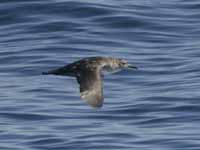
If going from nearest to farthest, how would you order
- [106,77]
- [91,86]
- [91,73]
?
[91,86], [91,73], [106,77]

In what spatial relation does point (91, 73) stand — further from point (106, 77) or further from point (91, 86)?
point (106, 77)

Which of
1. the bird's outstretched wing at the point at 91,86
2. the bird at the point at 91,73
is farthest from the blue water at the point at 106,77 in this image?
the bird's outstretched wing at the point at 91,86

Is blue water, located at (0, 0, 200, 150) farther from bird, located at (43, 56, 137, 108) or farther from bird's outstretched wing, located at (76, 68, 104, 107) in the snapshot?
bird's outstretched wing, located at (76, 68, 104, 107)

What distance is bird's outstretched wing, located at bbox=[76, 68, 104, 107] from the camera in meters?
17.5

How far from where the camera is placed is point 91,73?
1838 centimetres

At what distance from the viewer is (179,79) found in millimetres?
26531

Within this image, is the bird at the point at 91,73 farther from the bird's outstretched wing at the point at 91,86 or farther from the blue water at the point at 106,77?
the blue water at the point at 106,77

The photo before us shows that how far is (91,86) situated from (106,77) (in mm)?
9409

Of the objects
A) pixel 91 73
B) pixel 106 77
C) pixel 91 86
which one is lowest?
pixel 91 86

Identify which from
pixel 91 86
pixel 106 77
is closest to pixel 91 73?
pixel 91 86

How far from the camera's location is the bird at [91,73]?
17.6 m

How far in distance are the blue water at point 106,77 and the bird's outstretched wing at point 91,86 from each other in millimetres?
4074

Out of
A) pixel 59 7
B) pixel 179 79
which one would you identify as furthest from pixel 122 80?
pixel 59 7

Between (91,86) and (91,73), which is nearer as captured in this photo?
(91,86)
